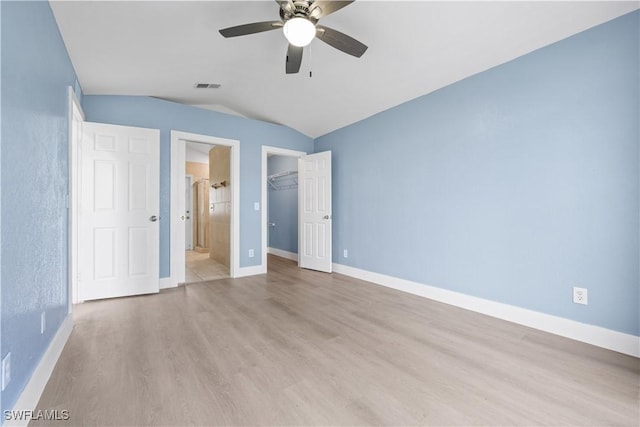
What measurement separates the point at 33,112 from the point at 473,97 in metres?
3.61

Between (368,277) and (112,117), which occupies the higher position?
(112,117)

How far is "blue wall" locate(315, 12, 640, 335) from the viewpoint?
2.08 meters

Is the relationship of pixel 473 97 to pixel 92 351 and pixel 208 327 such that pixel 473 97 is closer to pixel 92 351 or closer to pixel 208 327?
pixel 208 327

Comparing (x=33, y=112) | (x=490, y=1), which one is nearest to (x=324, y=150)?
(x=490, y=1)

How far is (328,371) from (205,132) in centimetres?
365

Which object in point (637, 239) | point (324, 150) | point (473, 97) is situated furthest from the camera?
point (324, 150)

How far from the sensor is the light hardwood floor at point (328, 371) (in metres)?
1.42

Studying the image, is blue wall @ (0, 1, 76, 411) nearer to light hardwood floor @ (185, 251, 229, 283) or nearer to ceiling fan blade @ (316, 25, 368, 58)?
ceiling fan blade @ (316, 25, 368, 58)

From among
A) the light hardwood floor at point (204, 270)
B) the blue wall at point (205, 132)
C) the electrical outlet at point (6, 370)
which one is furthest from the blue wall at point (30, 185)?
the light hardwood floor at point (204, 270)

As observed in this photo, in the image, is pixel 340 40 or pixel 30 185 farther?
pixel 340 40

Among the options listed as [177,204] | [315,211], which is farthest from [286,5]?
[315,211]

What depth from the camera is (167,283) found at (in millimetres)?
3738

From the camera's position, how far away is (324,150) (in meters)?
5.01

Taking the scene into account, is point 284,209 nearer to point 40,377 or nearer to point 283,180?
point 283,180
